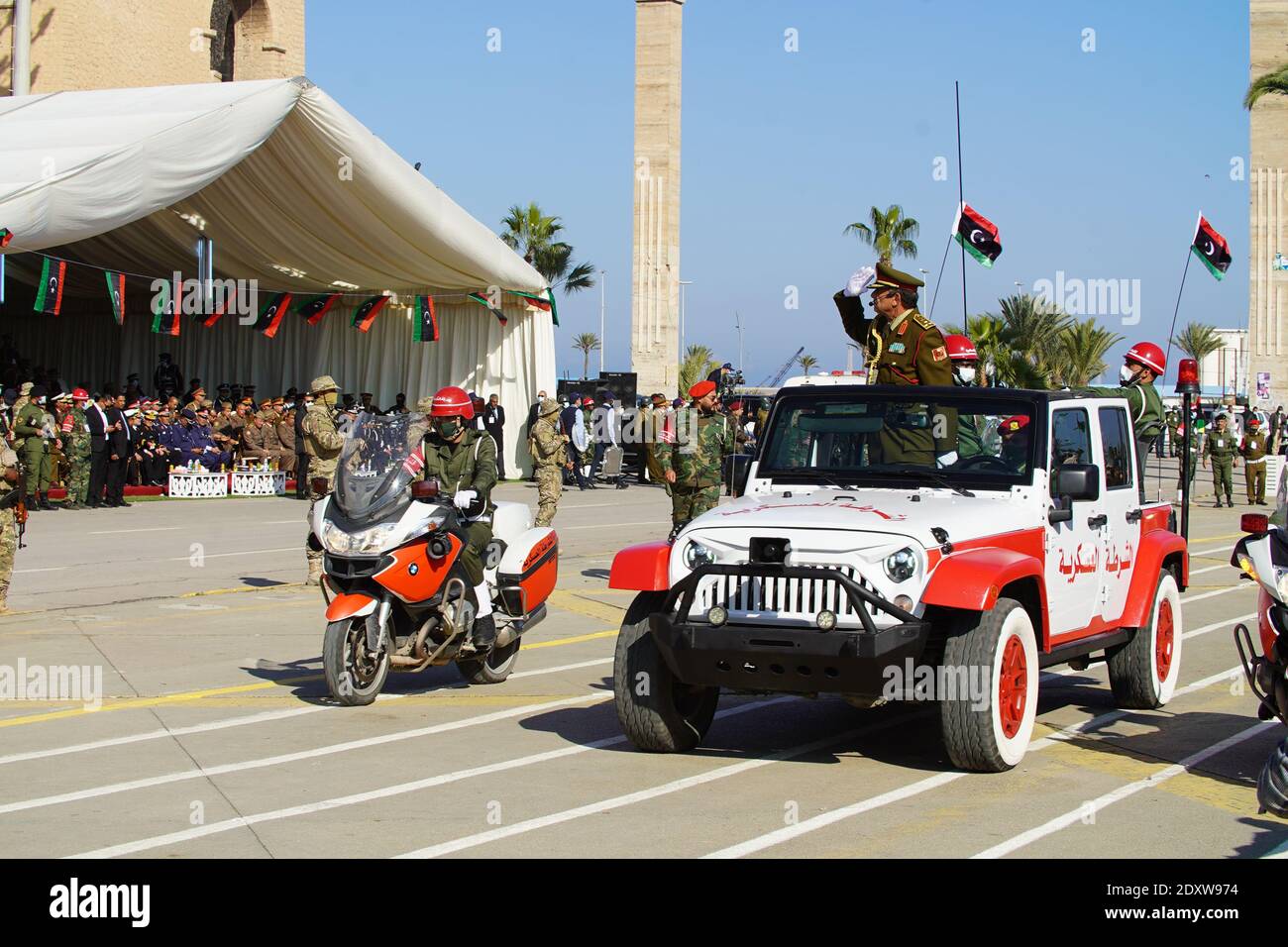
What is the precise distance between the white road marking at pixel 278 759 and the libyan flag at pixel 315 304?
2512cm

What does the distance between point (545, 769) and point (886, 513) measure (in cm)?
211

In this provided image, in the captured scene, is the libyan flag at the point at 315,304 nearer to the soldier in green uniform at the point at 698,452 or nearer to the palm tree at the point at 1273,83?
the soldier in green uniform at the point at 698,452

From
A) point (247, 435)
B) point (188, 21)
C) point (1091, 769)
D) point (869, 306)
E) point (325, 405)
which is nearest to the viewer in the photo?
point (1091, 769)

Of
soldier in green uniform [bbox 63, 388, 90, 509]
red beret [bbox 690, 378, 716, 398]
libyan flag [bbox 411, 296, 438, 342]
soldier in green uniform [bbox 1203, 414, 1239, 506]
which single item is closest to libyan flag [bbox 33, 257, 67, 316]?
soldier in green uniform [bbox 63, 388, 90, 509]

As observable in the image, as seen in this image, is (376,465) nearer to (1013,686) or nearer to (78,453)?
(1013,686)

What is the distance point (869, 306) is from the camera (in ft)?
32.9

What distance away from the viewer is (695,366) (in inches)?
2527

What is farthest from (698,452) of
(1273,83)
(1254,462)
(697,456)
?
(1273,83)

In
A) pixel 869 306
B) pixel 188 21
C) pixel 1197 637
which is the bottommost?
pixel 1197 637
